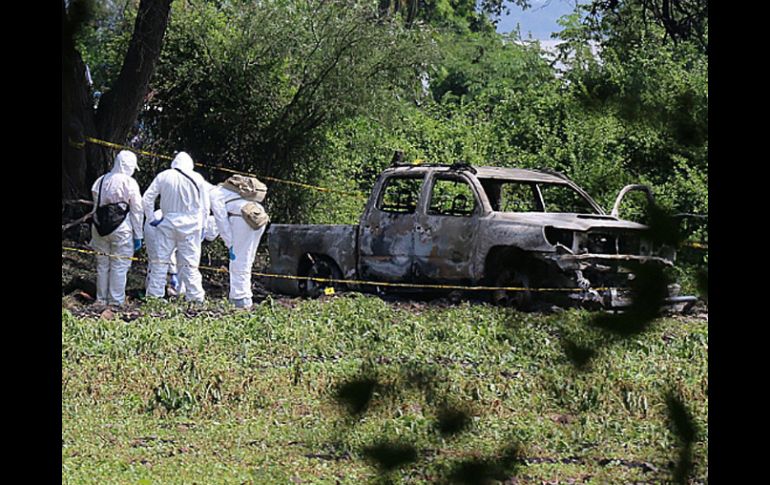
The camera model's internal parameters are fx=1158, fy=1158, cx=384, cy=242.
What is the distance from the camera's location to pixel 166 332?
8797 mm

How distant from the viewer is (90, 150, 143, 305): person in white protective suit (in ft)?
36.9

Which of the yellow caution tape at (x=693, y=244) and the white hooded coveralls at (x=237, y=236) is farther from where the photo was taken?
the white hooded coveralls at (x=237, y=236)

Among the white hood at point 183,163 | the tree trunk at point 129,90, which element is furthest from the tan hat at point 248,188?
the tree trunk at point 129,90

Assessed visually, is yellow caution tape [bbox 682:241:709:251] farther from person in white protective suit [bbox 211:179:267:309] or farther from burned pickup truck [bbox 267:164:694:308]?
person in white protective suit [bbox 211:179:267:309]

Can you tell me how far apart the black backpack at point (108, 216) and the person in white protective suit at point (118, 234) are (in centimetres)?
3

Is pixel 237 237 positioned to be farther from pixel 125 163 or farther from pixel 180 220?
pixel 125 163

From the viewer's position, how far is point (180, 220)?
1155 centimetres

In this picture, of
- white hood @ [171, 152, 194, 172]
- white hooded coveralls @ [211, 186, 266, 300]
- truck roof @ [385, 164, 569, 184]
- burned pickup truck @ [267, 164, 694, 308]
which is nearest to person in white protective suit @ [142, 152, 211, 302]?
white hood @ [171, 152, 194, 172]

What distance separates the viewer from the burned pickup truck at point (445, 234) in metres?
8.25

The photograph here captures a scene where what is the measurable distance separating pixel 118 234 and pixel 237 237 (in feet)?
3.84

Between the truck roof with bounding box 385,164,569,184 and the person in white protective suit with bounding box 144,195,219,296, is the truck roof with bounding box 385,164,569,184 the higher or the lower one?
the higher one

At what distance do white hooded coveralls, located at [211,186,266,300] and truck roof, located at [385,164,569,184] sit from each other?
205 cm

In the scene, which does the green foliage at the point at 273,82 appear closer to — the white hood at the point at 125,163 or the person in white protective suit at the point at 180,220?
the person in white protective suit at the point at 180,220

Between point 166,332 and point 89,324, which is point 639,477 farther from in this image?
point 89,324
